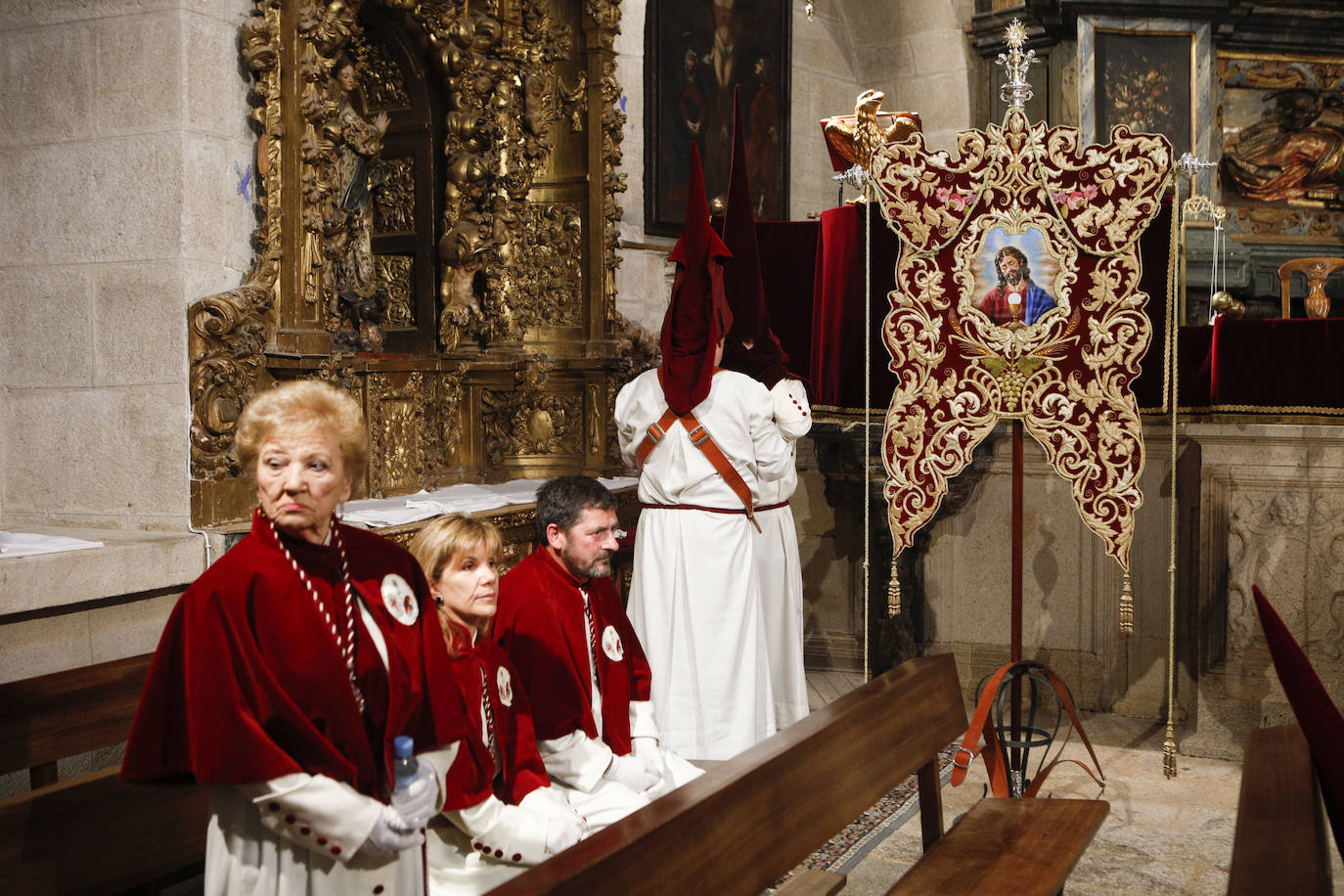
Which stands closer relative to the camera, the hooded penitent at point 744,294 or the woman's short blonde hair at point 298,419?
the woman's short blonde hair at point 298,419

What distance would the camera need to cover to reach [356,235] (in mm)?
6742

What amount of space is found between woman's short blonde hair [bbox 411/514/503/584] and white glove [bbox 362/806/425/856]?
791 millimetres

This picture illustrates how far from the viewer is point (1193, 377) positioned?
618 centimetres

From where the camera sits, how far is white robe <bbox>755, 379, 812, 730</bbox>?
609cm

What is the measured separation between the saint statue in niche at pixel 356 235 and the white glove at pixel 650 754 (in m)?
2.99

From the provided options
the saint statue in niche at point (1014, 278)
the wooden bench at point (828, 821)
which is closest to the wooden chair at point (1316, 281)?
the saint statue in niche at point (1014, 278)

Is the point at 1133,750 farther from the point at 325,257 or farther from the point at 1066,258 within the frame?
the point at 325,257

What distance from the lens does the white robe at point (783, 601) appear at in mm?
6094

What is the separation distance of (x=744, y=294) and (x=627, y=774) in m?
2.74

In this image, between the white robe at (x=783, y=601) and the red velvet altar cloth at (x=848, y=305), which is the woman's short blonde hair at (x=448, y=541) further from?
the red velvet altar cloth at (x=848, y=305)

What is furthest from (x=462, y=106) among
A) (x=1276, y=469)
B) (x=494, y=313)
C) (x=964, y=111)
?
(x=964, y=111)

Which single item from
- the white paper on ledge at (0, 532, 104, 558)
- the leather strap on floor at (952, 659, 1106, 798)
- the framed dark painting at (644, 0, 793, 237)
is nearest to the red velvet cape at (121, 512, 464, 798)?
the white paper on ledge at (0, 532, 104, 558)

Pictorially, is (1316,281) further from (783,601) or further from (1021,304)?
(783,601)

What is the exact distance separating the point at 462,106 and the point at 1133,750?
4.62 metres
